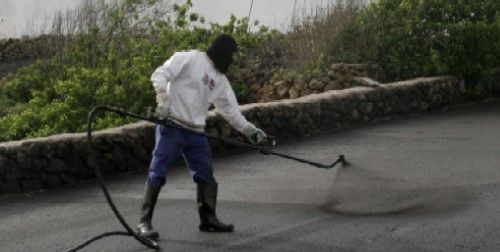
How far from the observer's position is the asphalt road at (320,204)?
331 inches

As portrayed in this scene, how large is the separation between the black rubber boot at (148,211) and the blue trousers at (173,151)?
0.05 metres

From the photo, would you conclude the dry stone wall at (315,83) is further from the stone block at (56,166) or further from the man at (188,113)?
the man at (188,113)

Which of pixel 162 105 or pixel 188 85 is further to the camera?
pixel 188 85

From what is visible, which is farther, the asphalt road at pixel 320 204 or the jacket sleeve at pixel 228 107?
the jacket sleeve at pixel 228 107

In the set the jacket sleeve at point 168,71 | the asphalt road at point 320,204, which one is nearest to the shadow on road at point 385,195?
the asphalt road at point 320,204

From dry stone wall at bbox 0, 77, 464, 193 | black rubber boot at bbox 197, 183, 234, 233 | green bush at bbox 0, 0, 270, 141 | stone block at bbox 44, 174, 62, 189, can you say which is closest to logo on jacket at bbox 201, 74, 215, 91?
black rubber boot at bbox 197, 183, 234, 233

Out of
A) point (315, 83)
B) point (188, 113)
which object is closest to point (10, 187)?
point (188, 113)

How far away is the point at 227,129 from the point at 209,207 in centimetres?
431

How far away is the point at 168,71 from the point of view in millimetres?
8336

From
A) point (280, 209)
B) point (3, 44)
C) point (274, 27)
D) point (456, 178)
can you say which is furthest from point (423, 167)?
point (3, 44)

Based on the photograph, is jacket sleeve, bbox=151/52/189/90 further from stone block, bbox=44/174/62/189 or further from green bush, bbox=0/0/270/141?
green bush, bbox=0/0/270/141

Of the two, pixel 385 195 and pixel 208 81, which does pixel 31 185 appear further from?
pixel 385 195

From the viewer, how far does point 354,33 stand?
16.3 metres

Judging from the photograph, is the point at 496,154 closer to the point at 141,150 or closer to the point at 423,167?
the point at 423,167
